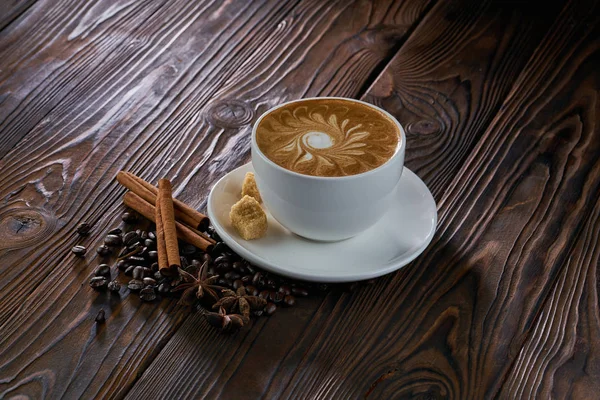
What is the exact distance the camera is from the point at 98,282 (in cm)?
146

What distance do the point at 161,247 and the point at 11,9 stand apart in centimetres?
141

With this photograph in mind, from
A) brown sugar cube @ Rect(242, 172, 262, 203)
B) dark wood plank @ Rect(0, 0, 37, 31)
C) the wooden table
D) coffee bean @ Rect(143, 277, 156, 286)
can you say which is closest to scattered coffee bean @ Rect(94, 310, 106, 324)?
the wooden table

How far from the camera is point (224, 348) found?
1.34 m

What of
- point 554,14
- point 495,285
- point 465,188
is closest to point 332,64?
point 465,188

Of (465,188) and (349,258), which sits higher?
(349,258)

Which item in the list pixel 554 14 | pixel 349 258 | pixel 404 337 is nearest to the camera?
pixel 404 337

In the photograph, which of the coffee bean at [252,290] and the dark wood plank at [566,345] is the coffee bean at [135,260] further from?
the dark wood plank at [566,345]

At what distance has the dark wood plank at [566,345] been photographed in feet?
4.30

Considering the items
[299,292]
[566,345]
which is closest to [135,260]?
[299,292]

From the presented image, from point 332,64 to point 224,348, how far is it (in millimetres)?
1210

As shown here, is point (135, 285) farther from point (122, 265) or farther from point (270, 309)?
point (270, 309)

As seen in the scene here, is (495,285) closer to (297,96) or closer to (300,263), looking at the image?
(300,263)

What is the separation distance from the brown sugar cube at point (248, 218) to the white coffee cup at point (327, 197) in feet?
0.10

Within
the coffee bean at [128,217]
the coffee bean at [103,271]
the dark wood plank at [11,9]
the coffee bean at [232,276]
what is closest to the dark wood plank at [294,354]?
the coffee bean at [232,276]
